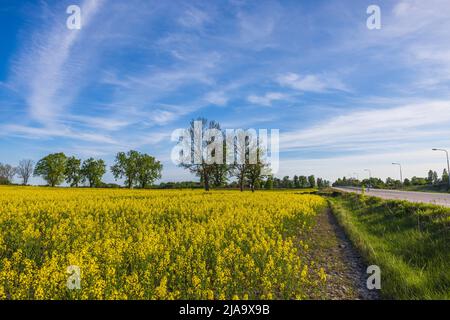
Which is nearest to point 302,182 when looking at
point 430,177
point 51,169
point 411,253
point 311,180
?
point 311,180

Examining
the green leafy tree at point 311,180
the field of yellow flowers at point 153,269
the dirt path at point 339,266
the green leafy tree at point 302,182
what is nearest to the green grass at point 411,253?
the dirt path at point 339,266

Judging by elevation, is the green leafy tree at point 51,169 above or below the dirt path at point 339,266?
above

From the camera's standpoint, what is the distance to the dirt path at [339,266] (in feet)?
21.5

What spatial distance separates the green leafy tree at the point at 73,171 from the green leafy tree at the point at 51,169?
227 centimetres

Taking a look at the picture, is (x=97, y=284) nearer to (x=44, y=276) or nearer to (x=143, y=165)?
(x=44, y=276)

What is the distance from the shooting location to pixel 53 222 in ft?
44.7

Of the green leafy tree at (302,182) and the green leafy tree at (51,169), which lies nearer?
the green leafy tree at (51,169)

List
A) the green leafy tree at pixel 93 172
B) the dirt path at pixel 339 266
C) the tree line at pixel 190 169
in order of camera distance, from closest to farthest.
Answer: the dirt path at pixel 339 266
the tree line at pixel 190 169
the green leafy tree at pixel 93 172

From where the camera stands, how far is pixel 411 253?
8.89m

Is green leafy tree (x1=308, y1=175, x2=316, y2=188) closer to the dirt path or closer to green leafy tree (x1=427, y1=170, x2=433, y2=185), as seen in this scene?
green leafy tree (x1=427, y1=170, x2=433, y2=185)

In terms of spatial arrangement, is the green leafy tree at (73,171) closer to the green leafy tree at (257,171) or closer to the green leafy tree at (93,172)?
the green leafy tree at (93,172)

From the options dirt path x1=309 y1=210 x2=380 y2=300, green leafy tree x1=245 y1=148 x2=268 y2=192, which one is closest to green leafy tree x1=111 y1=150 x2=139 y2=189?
green leafy tree x1=245 y1=148 x2=268 y2=192

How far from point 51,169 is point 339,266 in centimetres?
9499

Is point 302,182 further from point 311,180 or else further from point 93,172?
point 93,172
